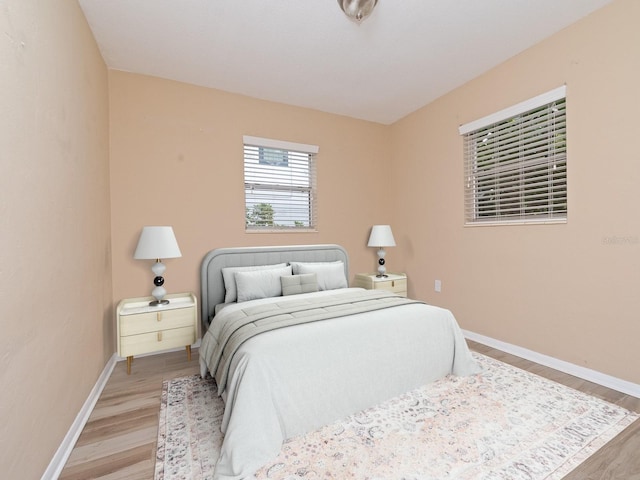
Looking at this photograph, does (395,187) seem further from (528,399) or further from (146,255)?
(146,255)

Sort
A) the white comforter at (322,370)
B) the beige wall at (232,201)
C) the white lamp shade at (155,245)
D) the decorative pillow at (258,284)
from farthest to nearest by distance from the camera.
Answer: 1. the decorative pillow at (258,284)
2. the white lamp shade at (155,245)
3. the white comforter at (322,370)
4. the beige wall at (232,201)

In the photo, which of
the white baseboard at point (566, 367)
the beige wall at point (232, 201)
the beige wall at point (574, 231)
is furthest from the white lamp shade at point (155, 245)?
the white baseboard at point (566, 367)

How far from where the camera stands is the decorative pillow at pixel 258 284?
2.86 metres

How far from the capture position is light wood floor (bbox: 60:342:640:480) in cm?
148

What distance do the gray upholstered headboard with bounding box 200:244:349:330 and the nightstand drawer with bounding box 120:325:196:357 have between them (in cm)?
32

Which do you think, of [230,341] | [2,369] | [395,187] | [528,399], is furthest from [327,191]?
[2,369]

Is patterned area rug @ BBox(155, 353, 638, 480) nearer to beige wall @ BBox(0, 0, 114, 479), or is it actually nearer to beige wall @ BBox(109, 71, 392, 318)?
beige wall @ BBox(0, 0, 114, 479)

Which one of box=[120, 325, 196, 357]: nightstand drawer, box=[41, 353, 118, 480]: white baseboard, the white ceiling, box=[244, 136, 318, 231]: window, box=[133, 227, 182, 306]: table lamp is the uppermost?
the white ceiling

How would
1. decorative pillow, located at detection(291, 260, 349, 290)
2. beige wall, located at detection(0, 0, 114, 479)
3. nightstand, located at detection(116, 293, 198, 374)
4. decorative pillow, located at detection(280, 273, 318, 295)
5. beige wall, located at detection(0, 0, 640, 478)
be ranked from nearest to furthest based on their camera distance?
1. beige wall, located at detection(0, 0, 114, 479)
2. beige wall, located at detection(0, 0, 640, 478)
3. nightstand, located at detection(116, 293, 198, 374)
4. decorative pillow, located at detection(280, 273, 318, 295)
5. decorative pillow, located at detection(291, 260, 349, 290)

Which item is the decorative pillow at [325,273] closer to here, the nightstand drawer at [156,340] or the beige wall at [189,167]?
the beige wall at [189,167]

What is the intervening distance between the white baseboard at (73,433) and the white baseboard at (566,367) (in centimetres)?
341

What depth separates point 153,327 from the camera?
8.48 feet

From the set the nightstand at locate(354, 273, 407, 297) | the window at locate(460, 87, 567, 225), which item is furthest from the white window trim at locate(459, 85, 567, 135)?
the nightstand at locate(354, 273, 407, 297)

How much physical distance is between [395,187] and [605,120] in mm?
2352
